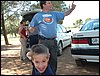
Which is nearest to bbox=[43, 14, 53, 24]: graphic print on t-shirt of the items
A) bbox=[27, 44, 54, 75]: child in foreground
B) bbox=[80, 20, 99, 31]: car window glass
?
bbox=[27, 44, 54, 75]: child in foreground

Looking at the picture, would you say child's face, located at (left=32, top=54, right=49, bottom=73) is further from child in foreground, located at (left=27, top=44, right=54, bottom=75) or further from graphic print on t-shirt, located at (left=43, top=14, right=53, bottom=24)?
graphic print on t-shirt, located at (left=43, top=14, right=53, bottom=24)

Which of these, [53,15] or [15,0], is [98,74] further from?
[15,0]

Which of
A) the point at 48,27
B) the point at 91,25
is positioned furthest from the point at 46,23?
the point at 91,25

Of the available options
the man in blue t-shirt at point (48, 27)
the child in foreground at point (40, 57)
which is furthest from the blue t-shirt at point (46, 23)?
the child in foreground at point (40, 57)

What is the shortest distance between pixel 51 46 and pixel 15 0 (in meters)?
17.6

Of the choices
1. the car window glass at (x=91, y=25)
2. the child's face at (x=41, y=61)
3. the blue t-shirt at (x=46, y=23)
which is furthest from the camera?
the car window glass at (x=91, y=25)

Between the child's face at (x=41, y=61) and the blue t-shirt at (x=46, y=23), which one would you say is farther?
the blue t-shirt at (x=46, y=23)

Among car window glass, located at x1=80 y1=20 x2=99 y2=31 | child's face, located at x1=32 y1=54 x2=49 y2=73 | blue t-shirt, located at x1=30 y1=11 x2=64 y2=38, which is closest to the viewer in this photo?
child's face, located at x1=32 y1=54 x2=49 y2=73

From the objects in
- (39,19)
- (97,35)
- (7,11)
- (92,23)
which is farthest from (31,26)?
(7,11)

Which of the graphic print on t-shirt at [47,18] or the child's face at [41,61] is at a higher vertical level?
the graphic print on t-shirt at [47,18]

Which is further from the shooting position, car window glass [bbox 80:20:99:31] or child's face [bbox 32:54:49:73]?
car window glass [bbox 80:20:99:31]

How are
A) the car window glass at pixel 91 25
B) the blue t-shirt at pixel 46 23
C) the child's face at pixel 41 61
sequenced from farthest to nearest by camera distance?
1. the car window glass at pixel 91 25
2. the blue t-shirt at pixel 46 23
3. the child's face at pixel 41 61

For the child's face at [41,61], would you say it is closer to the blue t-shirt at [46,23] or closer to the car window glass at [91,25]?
the blue t-shirt at [46,23]

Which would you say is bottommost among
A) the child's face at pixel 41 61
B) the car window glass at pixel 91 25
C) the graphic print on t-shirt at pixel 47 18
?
the child's face at pixel 41 61
